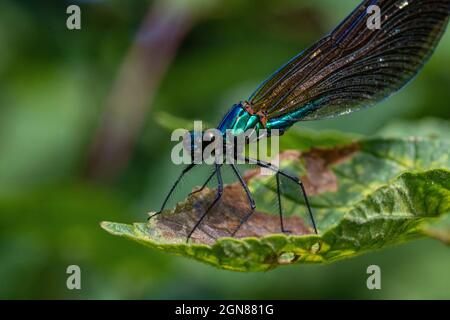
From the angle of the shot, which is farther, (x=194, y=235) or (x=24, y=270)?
(x=24, y=270)

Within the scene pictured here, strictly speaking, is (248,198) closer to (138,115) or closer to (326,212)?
(326,212)

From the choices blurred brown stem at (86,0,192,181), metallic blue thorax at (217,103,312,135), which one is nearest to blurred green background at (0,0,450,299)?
blurred brown stem at (86,0,192,181)

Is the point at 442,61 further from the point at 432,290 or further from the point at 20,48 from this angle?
the point at 20,48

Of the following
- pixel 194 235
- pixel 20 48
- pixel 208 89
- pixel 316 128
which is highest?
pixel 20 48

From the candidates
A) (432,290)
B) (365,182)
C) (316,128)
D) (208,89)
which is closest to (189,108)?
(208,89)

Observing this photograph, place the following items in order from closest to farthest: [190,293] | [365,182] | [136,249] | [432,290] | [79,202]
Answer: [365,182], [79,202], [136,249], [190,293], [432,290]

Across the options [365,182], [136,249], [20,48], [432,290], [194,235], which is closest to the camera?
[194,235]

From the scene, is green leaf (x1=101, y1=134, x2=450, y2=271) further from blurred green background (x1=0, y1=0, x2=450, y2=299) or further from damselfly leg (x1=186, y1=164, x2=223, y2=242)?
blurred green background (x1=0, y1=0, x2=450, y2=299)

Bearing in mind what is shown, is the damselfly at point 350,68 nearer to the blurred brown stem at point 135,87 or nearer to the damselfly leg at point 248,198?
the damselfly leg at point 248,198
